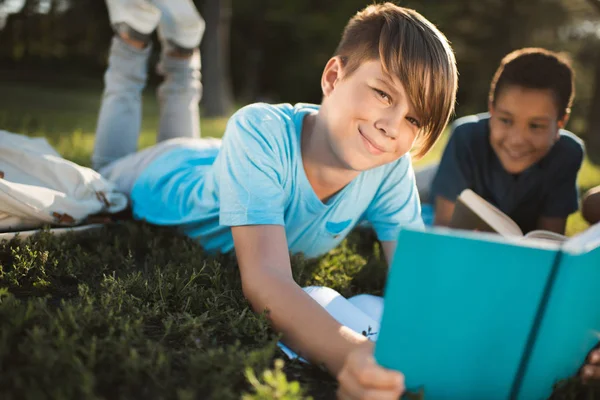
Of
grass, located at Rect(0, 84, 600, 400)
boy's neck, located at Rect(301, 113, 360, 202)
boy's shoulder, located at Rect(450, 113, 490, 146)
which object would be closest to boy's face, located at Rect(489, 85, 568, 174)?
boy's shoulder, located at Rect(450, 113, 490, 146)

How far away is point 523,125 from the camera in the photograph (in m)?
3.02

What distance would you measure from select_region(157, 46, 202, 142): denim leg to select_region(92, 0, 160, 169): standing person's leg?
19 centimetres

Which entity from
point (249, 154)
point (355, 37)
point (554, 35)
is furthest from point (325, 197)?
point (554, 35)

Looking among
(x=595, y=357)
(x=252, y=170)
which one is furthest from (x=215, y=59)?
(x=595, y=357)

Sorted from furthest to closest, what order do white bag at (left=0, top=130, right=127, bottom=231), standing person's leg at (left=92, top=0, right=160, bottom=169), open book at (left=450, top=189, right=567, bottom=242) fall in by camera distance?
standing person's leg at (left=92, top=0, right=160, bottom=169), open book at (left=450, top=189, right=567, bottom=242), white bag at (left=0, top=130, right=127, bottom=231)

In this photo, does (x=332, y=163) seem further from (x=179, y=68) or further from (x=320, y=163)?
(x=179, y=68)

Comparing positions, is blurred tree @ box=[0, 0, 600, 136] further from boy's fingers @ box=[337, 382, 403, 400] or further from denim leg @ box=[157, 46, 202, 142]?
boy's fingers @ box=[337, 382, 403, 400]

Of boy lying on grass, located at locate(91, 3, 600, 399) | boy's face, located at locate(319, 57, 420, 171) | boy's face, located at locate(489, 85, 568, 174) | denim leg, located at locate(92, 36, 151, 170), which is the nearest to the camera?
boy lying on grass, located at locate(91, 3, 600, 399)

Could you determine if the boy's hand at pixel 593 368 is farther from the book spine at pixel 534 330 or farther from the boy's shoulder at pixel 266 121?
the boy's shoulder at pixel 266 121

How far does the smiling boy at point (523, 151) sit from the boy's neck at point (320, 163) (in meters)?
1.24

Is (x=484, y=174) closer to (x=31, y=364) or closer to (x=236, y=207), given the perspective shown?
(x=236, y=207)

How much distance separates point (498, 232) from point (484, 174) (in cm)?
75

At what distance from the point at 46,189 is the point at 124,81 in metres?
1.28

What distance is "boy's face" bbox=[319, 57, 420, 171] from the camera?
1967mm
